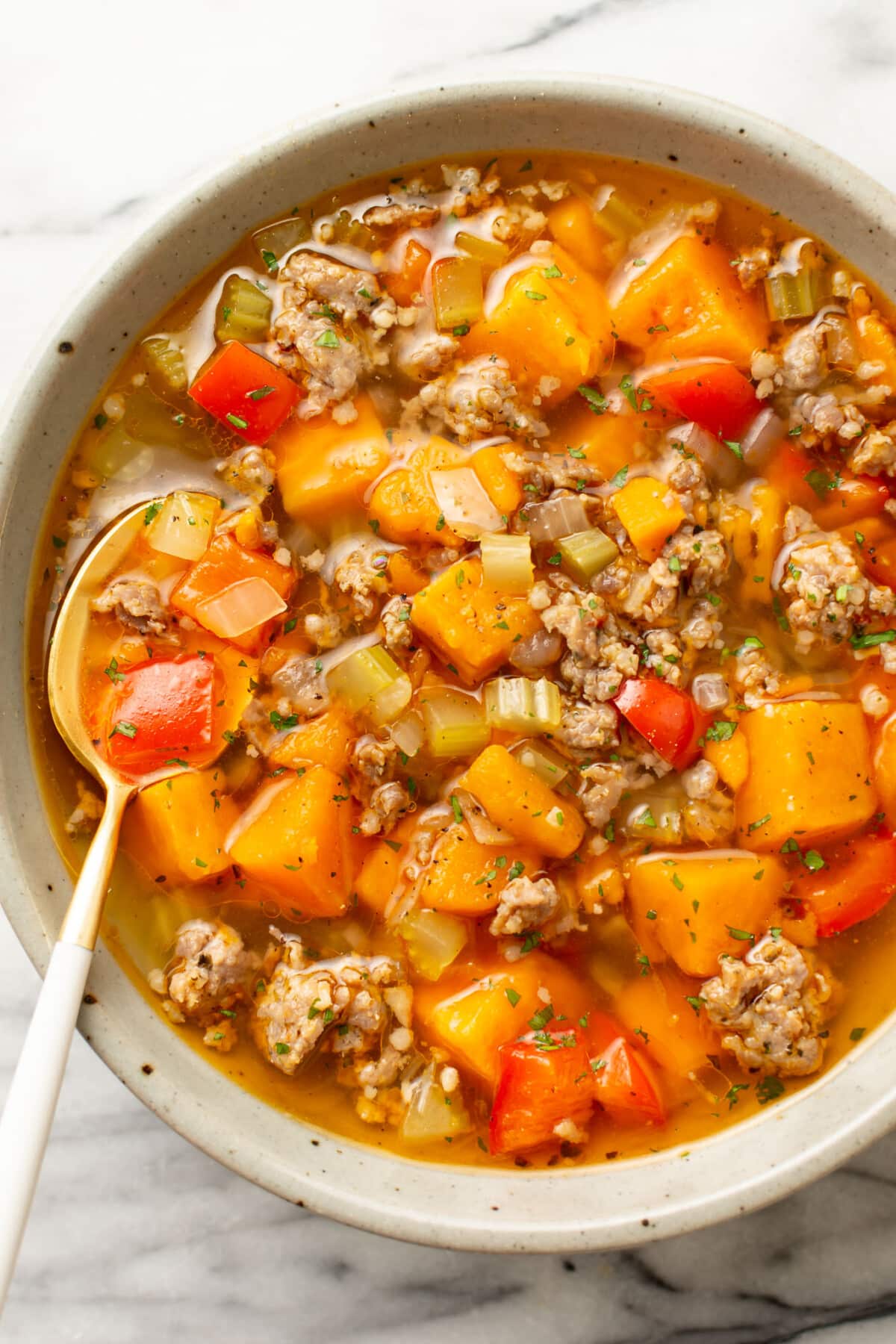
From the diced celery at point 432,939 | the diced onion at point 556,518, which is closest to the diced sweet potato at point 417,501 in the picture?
the diced onion at point 556,518

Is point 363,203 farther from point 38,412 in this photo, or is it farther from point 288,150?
point 38,412

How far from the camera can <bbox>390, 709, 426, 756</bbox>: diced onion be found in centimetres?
353

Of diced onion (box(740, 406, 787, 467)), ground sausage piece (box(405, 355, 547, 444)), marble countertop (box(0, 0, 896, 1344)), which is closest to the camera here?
ground sausage piece (box(405, 355, 547, 444))

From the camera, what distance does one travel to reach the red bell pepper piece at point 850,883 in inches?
138

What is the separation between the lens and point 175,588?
3.51 m

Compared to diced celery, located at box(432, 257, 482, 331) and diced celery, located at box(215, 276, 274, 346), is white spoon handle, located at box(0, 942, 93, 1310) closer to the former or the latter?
diced celery, located at box(215, 276, 274, 346)

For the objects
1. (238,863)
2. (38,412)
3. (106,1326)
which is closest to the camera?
(38,412)

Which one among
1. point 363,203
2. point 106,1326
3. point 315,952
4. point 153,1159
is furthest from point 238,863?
point 363,203

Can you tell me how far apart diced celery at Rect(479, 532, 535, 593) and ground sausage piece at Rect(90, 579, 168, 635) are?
3.11ft

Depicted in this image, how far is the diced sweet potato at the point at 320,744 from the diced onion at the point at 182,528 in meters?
0.59

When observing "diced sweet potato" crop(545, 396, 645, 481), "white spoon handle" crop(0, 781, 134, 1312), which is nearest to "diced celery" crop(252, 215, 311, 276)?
"diced sweet potato" crop(545, 396, 645, 481)

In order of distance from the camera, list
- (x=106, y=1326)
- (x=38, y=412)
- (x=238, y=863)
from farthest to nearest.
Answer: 1. (x=106, y=1326)
2. (x=238, y=863)
3. (x=38, y=412)

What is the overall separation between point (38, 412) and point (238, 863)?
1.37 metres

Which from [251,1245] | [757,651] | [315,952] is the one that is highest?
[757,651]
